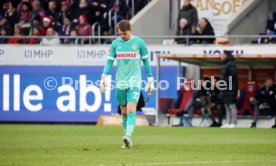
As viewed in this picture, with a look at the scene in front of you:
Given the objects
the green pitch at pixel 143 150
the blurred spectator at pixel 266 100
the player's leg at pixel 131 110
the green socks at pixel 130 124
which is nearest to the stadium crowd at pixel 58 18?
the blurred spectator at pixel 266 100

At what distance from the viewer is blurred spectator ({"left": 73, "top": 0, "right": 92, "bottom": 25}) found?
106 feet

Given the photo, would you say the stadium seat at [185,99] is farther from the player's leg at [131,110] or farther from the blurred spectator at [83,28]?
the player's leg at [131,110]

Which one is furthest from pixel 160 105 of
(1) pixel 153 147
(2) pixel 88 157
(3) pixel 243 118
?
(2) pixel 88 157

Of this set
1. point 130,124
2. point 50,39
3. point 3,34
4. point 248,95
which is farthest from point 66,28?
point 130,124

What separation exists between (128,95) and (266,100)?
11.5 m

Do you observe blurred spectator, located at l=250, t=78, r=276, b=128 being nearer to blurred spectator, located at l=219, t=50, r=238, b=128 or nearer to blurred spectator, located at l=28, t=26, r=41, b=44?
blurred spectator, located at l=219, t=50, r=238, b=128

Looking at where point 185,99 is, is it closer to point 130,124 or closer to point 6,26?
point 6,26

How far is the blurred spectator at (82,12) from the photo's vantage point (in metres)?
32.3

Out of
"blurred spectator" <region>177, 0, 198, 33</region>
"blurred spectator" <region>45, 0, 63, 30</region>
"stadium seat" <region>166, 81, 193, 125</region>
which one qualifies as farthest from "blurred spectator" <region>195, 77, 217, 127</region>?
"blurred spectator" <region>45, 0, 63, 30</region>

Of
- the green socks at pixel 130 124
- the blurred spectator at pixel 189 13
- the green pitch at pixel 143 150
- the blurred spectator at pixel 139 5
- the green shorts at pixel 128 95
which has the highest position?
the blurred spectator at pixel 139 5

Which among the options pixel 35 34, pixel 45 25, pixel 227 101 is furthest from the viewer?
pixel 45 25

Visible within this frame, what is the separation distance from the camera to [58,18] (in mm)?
33531

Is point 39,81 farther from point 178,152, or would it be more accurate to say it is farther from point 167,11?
point 178,152

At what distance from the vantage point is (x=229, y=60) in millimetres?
26969
